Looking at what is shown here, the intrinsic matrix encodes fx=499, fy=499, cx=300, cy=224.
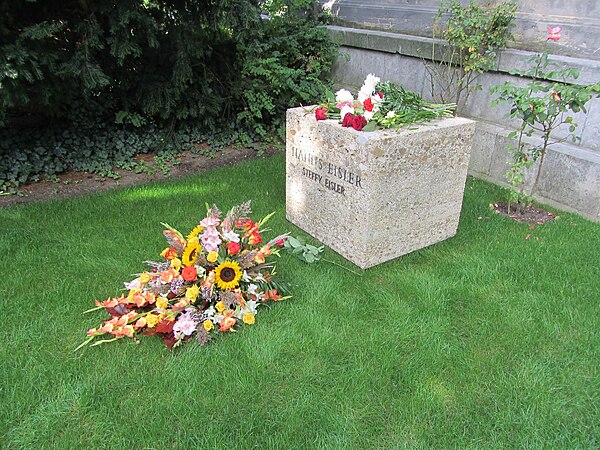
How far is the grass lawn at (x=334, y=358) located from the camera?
213 centimetres

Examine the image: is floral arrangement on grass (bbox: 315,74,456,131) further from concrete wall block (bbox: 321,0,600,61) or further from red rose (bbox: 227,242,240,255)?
concrete wall block (bbox: 321,0,600,61)

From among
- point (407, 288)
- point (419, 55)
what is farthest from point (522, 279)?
point (419, 55)

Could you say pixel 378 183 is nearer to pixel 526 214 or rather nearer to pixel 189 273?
pixel 189 273

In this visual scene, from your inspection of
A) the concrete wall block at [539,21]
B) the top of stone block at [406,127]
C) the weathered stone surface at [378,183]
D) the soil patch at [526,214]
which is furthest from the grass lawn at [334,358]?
the concrete wall block at [539,21]

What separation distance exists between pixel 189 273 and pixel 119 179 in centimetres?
265

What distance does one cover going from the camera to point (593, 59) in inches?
161

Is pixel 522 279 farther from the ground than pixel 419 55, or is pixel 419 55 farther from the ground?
pixel 419 55

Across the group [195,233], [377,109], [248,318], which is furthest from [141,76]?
[248,318]

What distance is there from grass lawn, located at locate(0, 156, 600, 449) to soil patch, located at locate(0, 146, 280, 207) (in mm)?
883

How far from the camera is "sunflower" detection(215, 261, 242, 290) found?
2.70 metres

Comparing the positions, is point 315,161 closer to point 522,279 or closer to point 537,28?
point 522,279

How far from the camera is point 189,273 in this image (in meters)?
2.66

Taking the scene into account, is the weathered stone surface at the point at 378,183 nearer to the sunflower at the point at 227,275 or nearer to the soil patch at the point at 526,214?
the soil patch at the point at 526,214

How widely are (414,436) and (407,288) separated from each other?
1.12 m
